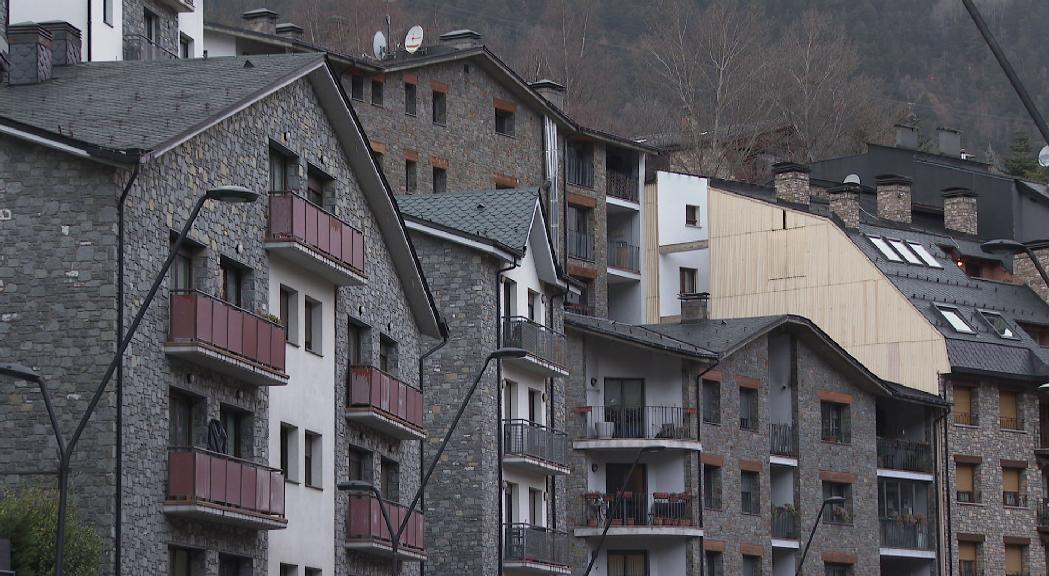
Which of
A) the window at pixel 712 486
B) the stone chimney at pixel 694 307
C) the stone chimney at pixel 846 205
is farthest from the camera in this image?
the stone chimney at pixel 846 205

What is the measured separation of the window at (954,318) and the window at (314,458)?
36089 mm

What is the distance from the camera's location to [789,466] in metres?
68.7

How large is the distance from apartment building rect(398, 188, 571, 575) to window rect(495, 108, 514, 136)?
17.3 metres

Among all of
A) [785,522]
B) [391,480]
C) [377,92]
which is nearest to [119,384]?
[391,480]

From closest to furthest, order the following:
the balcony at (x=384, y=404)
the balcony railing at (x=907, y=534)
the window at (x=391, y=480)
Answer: the balcony at (x=384, y=404) < the window at (x=391, y=480) < the balcony railing at (x=907, y=534)

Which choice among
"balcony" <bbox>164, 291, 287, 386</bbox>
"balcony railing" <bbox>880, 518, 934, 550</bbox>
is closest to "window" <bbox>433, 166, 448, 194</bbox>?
"balcony railing" <bbox>880, 518, 934, 550</bbox>

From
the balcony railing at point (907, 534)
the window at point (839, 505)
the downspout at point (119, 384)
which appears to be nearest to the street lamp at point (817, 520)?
the window at point (839, 505)

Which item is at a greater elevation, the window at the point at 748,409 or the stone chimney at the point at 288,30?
the stone chimney at the point at 288,30

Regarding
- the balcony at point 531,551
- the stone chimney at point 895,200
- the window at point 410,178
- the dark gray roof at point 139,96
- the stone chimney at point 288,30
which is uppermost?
the stone chimney at point 288,30

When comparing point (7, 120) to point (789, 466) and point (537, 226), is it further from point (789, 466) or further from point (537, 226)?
point (789, 466)

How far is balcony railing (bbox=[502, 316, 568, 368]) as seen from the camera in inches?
2128

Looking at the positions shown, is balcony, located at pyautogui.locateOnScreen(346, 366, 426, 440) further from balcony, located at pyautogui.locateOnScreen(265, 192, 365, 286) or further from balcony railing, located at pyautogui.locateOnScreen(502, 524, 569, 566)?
balcony railing, located at pyautogui.locateOnScreen(502, 524, 569, 566)

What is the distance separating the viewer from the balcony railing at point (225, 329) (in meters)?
36.1

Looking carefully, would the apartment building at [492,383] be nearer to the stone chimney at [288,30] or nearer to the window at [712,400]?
the window at [712,400]
